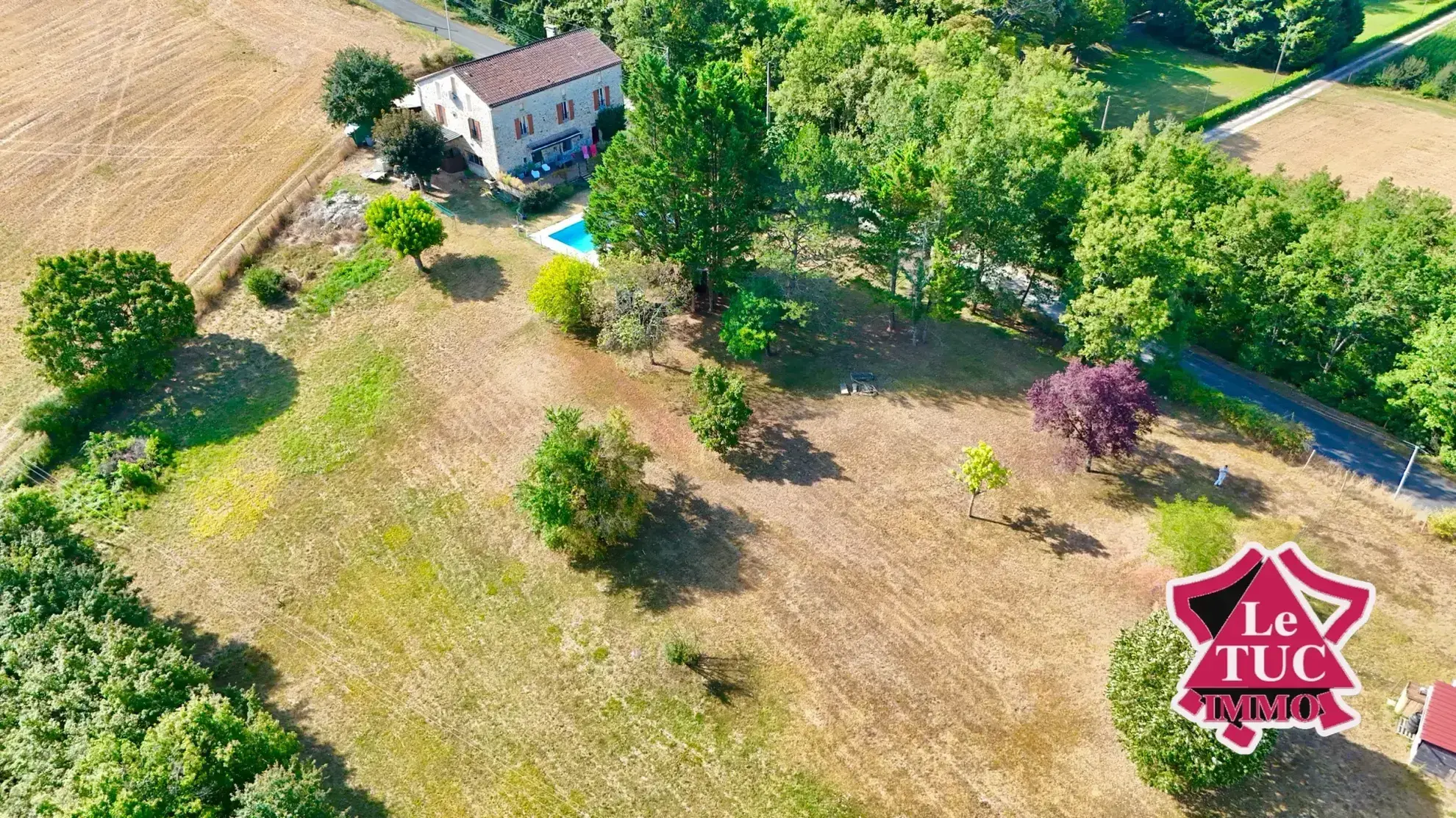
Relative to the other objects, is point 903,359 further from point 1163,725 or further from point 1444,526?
point 1163,725

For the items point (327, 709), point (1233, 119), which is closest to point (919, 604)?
point (327, 709)

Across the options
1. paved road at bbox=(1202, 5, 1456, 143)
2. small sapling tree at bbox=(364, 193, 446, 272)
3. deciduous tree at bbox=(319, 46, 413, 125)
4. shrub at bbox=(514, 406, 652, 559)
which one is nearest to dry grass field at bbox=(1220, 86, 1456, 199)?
paved road at bbox=(1202, 5, 1456, 143)

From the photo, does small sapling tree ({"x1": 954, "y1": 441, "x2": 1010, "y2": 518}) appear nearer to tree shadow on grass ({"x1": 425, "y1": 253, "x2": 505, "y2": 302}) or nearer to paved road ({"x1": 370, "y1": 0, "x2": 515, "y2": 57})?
tree shadow on grass ({"x1": 425, "y1": 253, "x2": 505, "y2": 302})

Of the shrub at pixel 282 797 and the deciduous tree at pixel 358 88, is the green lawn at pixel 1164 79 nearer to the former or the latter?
the deciduous tree at pixel 358 88

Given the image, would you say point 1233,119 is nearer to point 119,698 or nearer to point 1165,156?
point 1165,156

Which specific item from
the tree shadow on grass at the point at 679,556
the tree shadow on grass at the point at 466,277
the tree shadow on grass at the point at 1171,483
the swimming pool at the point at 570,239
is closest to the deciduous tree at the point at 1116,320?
the tree shadow on grass at the point at 1171,483

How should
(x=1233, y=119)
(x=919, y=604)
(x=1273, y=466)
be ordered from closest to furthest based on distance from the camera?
(x=919, y=604) → (x=1273, y=466) → (x=1233, y=119)

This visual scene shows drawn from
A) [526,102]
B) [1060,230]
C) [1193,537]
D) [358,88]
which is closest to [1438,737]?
[1193,537]
